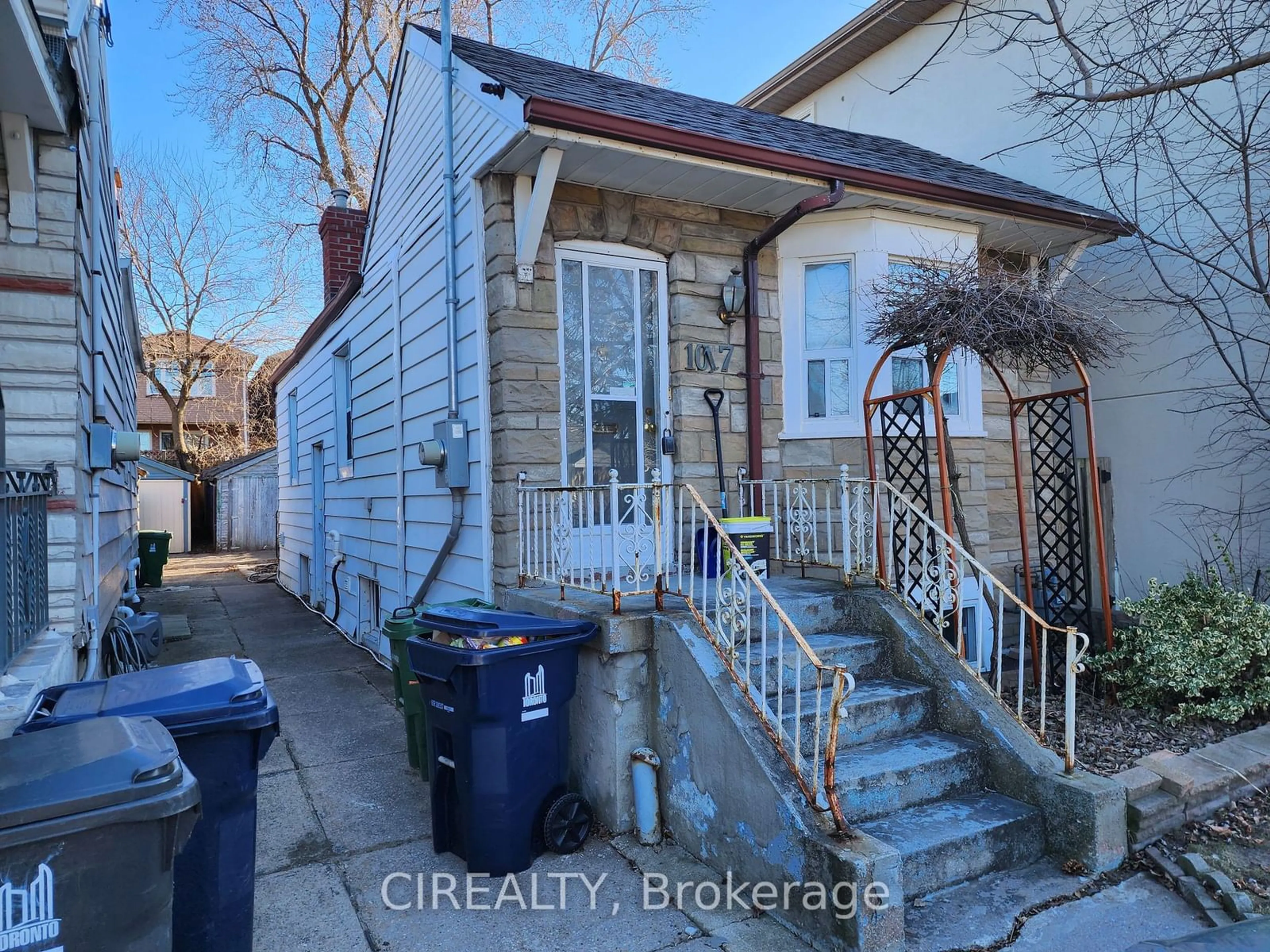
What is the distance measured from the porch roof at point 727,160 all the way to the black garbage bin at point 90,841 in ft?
12.1

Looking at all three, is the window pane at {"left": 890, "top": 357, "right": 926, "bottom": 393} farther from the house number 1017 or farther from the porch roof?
the house number 1017

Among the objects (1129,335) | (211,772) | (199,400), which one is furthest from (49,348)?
(199,400)

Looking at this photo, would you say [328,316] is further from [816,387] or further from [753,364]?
[816,387]

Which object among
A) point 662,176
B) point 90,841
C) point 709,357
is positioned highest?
point 662,176

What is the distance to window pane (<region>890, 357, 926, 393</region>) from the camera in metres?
6.23

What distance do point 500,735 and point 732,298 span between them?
361 centimetres

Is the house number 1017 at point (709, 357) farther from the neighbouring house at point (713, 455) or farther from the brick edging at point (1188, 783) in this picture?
the brick edging at point (1188, 783)

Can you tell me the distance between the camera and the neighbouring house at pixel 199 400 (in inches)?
849

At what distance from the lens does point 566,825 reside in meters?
3.71

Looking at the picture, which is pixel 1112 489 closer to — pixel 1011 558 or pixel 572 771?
pixel 1011 558

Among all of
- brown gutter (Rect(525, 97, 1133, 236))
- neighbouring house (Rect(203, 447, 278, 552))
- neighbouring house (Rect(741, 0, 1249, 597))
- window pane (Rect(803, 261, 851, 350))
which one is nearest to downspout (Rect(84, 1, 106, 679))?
brown gutter (Rect(525, 97, 1133, 236))

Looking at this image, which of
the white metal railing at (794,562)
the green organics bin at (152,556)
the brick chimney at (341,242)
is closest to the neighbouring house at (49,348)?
the white metal railing at (794,562)

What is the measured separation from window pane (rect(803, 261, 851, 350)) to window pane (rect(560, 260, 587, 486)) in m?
1.84

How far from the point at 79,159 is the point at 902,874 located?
5.30 m
